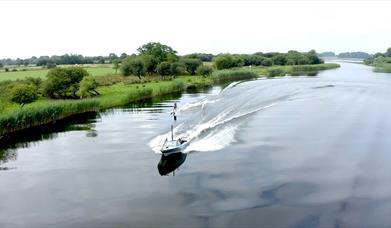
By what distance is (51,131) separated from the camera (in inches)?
1877

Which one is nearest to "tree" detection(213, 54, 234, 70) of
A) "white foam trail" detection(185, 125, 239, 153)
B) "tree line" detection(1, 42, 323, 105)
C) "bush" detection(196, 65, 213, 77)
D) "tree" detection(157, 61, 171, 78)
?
"tree line" detection(1, 42, 323, 105)

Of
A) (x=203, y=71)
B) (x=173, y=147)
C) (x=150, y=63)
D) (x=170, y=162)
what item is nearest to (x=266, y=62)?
(x=203, y=71)

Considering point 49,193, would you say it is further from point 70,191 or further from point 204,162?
point 204,162

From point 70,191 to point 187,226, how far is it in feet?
33.4

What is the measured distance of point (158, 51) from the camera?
430ft

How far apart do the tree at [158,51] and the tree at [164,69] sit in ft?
45.7

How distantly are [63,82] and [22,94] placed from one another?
1350 centimetres

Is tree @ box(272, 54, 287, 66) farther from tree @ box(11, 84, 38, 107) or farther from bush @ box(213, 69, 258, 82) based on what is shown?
tree @ box(11, 84, 38, 107)

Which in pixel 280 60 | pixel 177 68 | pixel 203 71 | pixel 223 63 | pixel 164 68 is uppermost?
pixel 280 60

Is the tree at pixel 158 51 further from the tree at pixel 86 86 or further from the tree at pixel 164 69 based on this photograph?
the tree at pixel 86 86

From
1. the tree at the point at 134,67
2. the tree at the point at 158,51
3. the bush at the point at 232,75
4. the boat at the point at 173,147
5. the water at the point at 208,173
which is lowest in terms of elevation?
the water at the point at 208,173

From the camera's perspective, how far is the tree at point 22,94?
57.1 m

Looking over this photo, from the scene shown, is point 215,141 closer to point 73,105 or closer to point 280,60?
point 73,105

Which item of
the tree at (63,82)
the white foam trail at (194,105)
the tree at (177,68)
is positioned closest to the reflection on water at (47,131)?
the white foam trail at (194,105)
